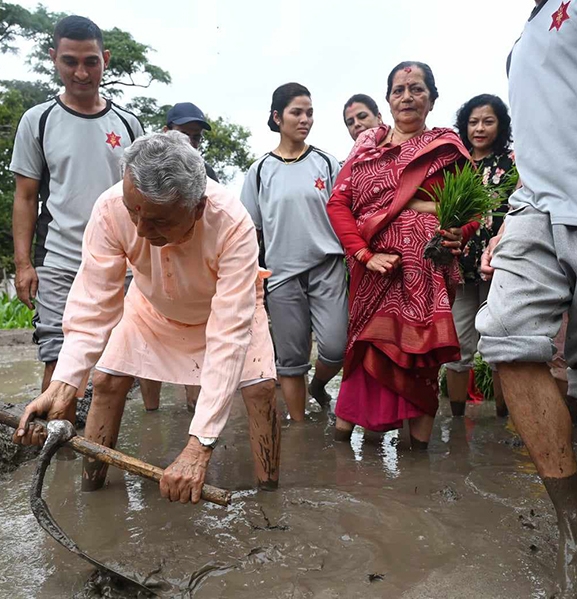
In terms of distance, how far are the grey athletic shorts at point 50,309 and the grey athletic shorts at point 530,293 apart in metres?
2.19

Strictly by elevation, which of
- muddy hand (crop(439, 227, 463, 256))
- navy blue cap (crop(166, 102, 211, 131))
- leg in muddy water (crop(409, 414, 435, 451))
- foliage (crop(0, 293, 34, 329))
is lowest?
foliage (crop(0, 293, 34, 329))

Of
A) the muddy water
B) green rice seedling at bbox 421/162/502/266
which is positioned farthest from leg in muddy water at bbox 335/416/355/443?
green rice seedling at bbox 421/162/502/266

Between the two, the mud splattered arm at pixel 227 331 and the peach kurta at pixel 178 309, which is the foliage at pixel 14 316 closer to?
the peach kurta at pixel 178 309

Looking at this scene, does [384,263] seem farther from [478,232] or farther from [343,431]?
[478,232]

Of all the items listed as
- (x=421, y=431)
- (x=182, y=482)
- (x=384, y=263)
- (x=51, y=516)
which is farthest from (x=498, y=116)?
(x=51, y=516)

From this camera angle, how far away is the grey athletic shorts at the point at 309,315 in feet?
13.5

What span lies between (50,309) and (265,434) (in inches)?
54.7

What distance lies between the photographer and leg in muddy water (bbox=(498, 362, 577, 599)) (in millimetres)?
1961

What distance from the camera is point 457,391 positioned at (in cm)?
425

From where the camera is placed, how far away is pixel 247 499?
2791 millimetres

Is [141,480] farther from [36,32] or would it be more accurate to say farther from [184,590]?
[36,32]

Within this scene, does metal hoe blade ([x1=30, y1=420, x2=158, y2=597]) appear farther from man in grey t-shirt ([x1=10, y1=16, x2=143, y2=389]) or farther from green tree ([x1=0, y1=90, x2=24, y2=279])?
green tree ([x1=0, y1=90, x2=24, y2=279])

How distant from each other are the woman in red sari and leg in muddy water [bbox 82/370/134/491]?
4.20ft

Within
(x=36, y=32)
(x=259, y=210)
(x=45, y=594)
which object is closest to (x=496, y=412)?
(x=259, y=210)
